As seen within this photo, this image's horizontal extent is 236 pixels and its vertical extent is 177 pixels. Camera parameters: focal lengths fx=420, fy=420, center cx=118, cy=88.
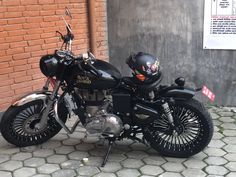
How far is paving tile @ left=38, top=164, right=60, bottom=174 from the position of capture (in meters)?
4.41

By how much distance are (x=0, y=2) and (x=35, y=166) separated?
2114mm

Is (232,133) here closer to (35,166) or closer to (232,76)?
(232,76)

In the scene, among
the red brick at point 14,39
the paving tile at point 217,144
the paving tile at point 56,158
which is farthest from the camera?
the red brick at point 14,39

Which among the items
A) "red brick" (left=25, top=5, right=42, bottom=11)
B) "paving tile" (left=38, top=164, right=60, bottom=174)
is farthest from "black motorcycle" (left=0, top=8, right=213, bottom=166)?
"red brick" (left=25, top=5, right=42, bottom=11)

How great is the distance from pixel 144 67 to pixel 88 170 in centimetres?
123

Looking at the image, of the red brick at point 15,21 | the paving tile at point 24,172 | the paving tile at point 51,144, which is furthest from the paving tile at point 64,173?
the red brick at point 15,21

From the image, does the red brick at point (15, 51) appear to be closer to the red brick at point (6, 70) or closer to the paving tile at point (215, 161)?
the red brick at point (6, 70)

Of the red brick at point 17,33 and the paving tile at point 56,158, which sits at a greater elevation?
the red brick at point 17,33

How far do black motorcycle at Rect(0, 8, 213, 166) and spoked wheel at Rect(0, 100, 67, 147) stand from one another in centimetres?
1

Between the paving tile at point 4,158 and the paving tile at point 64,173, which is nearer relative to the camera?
the paving tile at point 64,173

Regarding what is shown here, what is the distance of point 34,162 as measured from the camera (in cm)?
462

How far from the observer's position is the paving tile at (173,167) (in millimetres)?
4375

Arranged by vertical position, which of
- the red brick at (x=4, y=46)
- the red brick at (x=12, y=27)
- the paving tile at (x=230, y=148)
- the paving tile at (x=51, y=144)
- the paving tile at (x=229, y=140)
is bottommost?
the paving tile at (x=230, y=148)

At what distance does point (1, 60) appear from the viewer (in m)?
5.34
